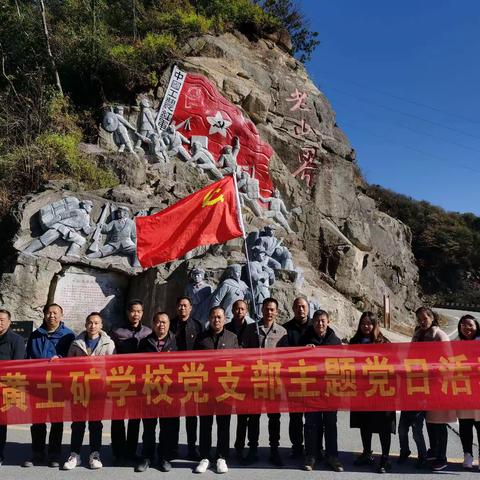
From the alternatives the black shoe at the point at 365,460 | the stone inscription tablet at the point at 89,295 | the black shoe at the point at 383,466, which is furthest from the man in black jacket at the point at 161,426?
the stone inscription tablet at the point at 89,295

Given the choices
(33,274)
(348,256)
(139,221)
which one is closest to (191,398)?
(139,221)

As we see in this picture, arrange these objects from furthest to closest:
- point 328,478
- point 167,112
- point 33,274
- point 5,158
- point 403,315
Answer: point 403,315 → point 167,112 → point 5,158 → point 33,274 → point 328,478

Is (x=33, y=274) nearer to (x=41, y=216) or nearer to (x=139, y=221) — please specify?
(x=41, y=216)

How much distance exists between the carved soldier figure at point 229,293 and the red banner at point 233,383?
14.6ft

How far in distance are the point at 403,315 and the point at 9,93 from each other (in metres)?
16.0

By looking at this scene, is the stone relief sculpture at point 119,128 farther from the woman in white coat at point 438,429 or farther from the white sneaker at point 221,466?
the woman in white coat at point 438,429

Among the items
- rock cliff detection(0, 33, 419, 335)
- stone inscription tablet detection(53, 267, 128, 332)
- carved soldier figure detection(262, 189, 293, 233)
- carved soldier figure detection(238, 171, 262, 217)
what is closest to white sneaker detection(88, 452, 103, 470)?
rock cliff detection(0, 33, 419, 335)

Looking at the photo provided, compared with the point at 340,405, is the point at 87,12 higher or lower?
higher

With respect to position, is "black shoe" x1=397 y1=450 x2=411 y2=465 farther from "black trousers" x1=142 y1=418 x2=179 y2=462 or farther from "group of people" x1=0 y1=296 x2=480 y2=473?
"black trousers" x1=142 y1=418 x2=179 y2=462

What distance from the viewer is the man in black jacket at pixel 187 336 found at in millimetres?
4359

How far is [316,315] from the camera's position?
4441mm

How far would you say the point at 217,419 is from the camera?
4270 mm

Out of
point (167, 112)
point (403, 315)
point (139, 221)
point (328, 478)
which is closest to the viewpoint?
point (328, 478)

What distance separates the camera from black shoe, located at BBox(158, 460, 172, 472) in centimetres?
404
